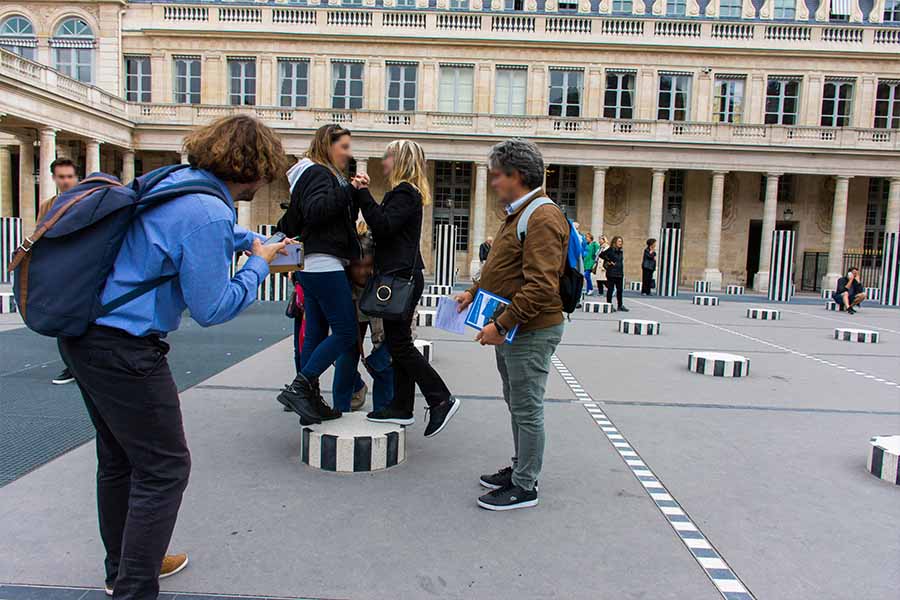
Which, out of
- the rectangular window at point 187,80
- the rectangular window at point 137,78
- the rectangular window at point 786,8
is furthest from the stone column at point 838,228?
the rectangular window at point 137,78

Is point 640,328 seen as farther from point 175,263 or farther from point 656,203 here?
point 656,203

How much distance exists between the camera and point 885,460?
432cm

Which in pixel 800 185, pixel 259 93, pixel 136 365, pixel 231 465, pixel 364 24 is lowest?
pixel 231 465

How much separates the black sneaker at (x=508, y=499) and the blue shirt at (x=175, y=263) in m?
1.89

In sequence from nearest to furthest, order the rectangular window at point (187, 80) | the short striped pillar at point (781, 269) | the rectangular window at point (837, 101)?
1. the short striped pillar at point (781, 269)
2. the rectangular window at point (837, 101)
3. the rectangular window at point (187, 80)

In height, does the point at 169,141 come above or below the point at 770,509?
above

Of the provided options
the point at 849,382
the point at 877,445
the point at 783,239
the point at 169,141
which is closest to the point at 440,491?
the point at 877,445

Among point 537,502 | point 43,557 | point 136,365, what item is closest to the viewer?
point 136,365

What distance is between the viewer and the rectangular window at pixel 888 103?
32312mm

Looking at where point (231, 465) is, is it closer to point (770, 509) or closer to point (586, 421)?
point (586, 421)

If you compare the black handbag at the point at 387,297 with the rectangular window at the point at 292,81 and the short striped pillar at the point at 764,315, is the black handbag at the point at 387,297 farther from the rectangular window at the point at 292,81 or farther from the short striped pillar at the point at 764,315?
the rectangular window at the point at 292,81

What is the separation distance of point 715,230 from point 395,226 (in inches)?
1225

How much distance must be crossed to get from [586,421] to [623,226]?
101 ft

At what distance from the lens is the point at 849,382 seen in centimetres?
781
